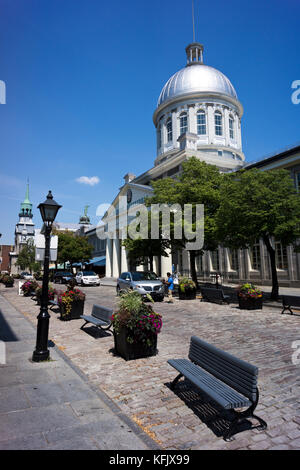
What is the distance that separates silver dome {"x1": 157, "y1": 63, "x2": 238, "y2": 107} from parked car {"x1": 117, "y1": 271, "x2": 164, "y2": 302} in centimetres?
4295

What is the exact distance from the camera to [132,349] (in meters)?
6.64

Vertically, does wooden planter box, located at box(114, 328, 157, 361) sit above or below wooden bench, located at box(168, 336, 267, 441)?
below

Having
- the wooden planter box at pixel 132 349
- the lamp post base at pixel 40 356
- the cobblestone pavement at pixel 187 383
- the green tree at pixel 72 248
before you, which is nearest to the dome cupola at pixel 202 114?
the green tree at pixel 72 248

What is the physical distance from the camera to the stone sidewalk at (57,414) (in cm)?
336

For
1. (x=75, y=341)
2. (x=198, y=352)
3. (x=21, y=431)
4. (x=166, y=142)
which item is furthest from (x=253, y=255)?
(x=166, y=142)

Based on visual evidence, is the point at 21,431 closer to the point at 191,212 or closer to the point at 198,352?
the point at 198,352

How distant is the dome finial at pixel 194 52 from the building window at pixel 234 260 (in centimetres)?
4904

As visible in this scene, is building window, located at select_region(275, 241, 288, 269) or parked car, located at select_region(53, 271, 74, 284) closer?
building window, located at select_region(275, 241, 288, 269)

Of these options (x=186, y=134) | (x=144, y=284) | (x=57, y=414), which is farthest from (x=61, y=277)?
(x=57, y=414)

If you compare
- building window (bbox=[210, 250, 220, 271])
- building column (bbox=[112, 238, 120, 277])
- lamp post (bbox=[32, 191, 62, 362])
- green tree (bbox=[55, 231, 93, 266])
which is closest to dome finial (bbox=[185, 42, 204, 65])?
building column (bbox=[112, 238, 120, 277])

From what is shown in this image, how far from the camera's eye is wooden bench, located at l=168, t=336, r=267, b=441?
11.6 feet

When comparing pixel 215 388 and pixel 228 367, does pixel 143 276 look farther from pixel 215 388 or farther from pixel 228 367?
pixel 215 388

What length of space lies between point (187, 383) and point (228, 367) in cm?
153

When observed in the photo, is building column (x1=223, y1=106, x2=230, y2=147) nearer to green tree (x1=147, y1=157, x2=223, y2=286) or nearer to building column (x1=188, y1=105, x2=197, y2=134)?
building column (x1=188, y1=105, x2=197, y2=134)
